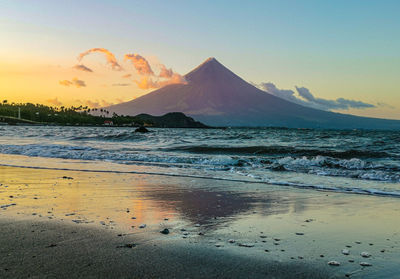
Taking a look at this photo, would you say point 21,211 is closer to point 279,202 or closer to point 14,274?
point 14,274

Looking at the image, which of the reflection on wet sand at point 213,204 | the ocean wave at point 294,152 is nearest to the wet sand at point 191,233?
the reflection on wet sand at point 213,204

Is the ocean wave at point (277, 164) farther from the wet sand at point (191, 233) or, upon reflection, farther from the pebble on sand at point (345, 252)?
the pebble on sand at point (345, 252)

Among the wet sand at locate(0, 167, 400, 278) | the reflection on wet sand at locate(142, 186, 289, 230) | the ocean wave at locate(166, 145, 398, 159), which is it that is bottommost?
the ocean wave at locate(166, 145, 398, 159)

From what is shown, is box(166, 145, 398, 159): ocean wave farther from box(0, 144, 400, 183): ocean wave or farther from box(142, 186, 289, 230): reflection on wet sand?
box(142, 186, 289, 230): reflection on wet sand

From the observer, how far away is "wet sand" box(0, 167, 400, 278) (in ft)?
11.6

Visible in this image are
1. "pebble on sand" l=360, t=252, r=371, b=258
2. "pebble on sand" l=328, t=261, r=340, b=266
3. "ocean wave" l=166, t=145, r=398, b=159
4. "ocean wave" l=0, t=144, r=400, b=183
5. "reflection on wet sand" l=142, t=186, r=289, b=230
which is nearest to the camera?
"pebble on sand" l=328, t=261, r=340, b=266

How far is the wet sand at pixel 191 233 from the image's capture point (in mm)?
3543

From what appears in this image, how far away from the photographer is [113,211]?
6.12 metres

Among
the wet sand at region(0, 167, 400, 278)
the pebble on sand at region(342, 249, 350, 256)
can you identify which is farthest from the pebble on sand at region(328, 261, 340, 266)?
the pebble on sand at region(342, 249, 350, 256)

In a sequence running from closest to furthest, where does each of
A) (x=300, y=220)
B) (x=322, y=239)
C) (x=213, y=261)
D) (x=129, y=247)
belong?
(x=213, y=261) → (x=129, y=247) → (x=322, y=239) → (x=300, y=220)

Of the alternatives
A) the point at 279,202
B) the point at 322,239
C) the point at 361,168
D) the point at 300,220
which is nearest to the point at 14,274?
the point at 322,239

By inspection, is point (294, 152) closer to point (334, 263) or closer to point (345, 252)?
point (345, 252)

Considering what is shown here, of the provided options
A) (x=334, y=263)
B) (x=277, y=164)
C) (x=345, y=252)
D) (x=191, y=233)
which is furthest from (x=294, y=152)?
(x=334, y=263)

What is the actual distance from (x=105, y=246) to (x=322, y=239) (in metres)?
2.68
